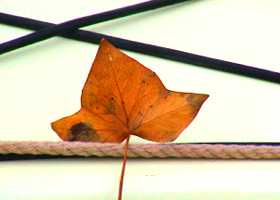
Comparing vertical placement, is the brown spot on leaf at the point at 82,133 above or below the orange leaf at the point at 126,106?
below

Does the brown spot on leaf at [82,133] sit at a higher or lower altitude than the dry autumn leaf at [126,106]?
lower

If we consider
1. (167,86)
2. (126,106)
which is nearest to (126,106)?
(126,106)

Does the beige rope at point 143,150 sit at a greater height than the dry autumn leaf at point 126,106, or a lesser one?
lesser

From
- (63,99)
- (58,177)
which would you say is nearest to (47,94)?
(63,99)

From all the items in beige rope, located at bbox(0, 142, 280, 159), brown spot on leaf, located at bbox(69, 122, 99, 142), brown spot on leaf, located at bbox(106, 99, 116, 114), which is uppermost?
brown spot on leaf, located at bbox(106, 99, 116, 114)

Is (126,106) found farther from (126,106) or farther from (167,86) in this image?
(167,86)

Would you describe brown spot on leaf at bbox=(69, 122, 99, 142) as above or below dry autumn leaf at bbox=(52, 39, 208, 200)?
below

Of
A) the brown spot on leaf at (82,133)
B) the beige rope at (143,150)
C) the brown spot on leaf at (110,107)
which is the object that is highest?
the brown spot on leaf at (110,107)
